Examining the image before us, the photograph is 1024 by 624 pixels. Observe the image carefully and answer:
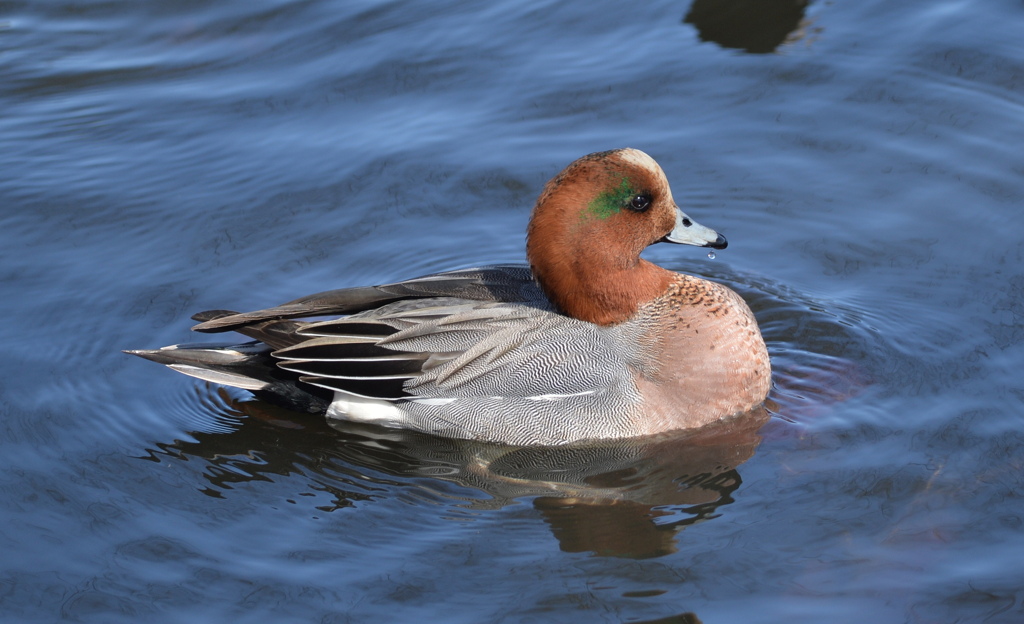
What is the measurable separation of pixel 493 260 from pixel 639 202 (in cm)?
177

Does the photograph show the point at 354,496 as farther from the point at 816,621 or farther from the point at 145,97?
the point at 145,97

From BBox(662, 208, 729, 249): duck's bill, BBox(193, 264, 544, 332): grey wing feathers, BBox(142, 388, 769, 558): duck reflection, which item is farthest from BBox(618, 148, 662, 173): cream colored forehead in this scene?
BBox(142, 388, 769, 558): duck reflection

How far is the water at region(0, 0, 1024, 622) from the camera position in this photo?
4992mm

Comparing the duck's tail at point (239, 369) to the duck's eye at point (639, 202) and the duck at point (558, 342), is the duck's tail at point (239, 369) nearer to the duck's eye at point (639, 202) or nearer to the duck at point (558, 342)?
the duck at point (558, 342)

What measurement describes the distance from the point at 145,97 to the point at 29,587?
497 centimetres

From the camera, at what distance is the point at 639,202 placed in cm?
579

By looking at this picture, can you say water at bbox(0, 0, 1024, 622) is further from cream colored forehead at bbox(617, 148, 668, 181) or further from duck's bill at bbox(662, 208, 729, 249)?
cream colored forehead at bbox(617, 148, 668, 181)

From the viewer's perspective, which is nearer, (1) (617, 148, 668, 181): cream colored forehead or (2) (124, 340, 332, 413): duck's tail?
(1) (617, 148, 668, 181): cream colored forehead

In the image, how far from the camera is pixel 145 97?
913 cm

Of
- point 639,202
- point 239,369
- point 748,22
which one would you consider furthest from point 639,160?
point 748,22

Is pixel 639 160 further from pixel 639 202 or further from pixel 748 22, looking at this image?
pixel 748 22

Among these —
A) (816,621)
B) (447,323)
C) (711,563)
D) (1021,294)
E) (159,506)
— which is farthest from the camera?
(1021,294)

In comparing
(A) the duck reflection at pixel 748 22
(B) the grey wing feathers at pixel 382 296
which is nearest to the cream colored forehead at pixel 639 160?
(B) the grey wing feathers at pixel 382 296

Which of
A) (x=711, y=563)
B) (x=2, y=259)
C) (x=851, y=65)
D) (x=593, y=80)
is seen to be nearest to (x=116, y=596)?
(x=711, y=563)
